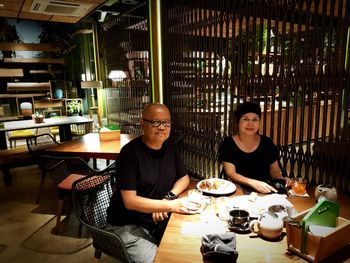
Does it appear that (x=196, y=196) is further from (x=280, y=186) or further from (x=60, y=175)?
(x=60, y=175)

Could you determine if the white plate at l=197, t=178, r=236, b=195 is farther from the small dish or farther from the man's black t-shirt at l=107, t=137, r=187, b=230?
the small dish

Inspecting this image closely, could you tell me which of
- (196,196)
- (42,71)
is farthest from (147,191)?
(42,71)

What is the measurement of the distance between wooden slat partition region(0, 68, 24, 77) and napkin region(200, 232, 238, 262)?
9237 millimetres

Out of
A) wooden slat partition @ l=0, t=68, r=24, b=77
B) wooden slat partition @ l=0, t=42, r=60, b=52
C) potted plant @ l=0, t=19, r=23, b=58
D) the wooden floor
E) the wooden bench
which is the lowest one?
the wooden floor

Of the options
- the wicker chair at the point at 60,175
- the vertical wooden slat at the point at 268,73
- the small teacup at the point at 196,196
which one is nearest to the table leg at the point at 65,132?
the wicker chair at the point at 60,175

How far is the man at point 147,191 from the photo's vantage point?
1694 millimetres

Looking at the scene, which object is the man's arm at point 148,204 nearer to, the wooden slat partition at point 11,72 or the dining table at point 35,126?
the dining table at point 35,126

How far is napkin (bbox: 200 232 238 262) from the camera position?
116 cm

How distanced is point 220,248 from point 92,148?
2.66 metres

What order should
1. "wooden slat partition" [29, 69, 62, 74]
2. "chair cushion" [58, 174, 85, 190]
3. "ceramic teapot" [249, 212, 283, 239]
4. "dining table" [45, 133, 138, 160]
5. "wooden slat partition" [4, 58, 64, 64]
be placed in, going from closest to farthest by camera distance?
"ceramic teapot" [249, 212, 283, 239], "chair cushion" [58, 174, 85, 190], "dining table" [45, 133, 138, 160], "wooden slat partition" [4, 58, 64, 64], "wooden slat partition" [29, 69, 62, 74]

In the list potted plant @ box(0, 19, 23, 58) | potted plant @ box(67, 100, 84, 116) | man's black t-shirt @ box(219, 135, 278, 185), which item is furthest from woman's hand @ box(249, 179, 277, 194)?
potted plant @ box(0, 19, 23, 58)

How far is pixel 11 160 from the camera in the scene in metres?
4.65

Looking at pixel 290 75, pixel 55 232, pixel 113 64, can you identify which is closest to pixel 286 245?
pixel 290 75

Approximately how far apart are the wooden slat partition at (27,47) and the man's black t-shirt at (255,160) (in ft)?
27.9
